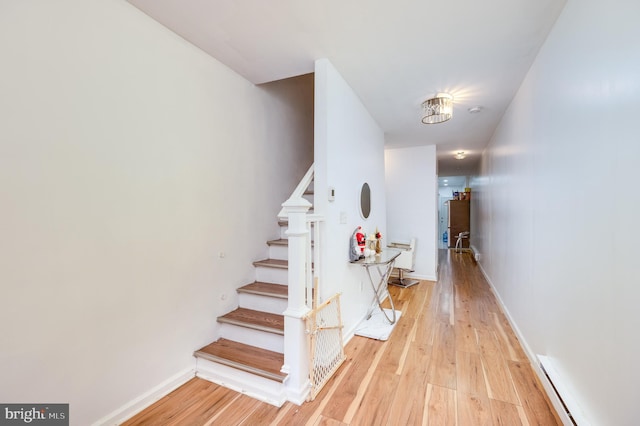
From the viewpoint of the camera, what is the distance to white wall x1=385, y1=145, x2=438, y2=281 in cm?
488

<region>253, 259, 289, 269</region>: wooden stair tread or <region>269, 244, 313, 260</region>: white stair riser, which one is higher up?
<region>269, 244, 313, 260</region>: white stair riser

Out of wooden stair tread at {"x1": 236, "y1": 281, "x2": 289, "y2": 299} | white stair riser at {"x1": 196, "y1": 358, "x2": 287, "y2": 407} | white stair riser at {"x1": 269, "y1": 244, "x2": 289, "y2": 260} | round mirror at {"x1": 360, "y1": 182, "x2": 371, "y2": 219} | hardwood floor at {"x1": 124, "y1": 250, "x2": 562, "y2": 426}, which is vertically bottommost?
hardwood floor at {"x1": 124, "y1": 250, "x2": 562, "y2": 426}

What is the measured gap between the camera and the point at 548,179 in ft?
5.86

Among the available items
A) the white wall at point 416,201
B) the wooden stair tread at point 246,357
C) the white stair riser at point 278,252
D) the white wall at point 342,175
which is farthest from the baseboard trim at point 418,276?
the wooden stair tread at point 246,357

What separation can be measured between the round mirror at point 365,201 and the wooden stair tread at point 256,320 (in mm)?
1443

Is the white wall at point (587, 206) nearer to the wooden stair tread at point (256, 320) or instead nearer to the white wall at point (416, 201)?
the wooden stair tread at point (256, 320)

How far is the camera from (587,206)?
1.30m

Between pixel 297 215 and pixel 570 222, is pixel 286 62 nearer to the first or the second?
pixel 297 215

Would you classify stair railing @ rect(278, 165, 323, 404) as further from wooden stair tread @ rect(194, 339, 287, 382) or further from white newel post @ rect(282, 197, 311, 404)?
wooden stair tread @ rect(194, 339, 287, 382)

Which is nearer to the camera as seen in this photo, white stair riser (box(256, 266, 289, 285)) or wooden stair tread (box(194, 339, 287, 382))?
wooden stair tread (box(194, 339, 287, 382))

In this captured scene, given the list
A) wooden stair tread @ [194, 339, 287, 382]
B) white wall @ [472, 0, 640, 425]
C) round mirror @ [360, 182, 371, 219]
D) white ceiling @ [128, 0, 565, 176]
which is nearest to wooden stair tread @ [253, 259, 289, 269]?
wooden stair tread @ [194, 339, 287, 382]

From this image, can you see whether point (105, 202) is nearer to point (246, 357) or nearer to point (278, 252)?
point (246, 357)

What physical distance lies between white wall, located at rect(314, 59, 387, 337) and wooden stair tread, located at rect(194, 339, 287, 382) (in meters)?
0.60

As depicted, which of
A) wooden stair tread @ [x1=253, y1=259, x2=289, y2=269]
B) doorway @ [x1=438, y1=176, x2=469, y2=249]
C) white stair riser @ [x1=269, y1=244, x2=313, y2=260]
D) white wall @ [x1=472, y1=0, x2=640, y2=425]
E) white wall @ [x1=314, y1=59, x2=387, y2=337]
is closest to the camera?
white wall @ [x1=472, y1=0, x2=640, y2=425]
